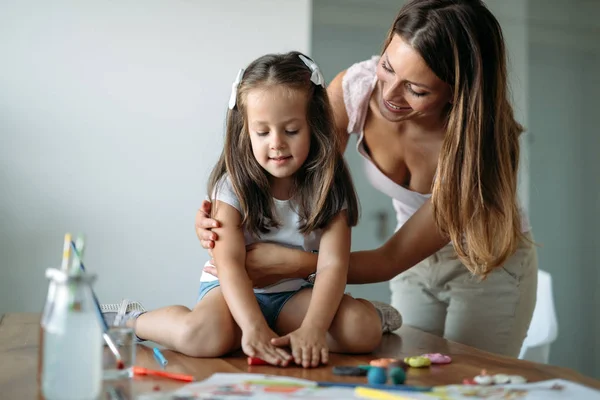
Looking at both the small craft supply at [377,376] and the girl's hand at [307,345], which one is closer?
the small craft supply at [377,376]

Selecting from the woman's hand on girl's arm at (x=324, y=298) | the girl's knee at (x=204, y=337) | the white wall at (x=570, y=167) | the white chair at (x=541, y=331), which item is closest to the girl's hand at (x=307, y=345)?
the woman's hand on girl's arm at (x=324, y=298)

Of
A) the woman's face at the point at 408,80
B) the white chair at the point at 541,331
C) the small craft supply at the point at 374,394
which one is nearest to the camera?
the small craft supply at the point at 374,394

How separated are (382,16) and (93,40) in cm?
147

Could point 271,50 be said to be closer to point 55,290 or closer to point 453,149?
point 453,149

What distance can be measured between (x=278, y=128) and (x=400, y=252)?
1.46ft

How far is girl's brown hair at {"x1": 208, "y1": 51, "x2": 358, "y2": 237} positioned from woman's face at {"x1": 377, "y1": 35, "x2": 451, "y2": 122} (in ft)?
0.45

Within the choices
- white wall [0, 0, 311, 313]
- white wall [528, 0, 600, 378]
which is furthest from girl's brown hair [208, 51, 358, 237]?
white wall [528, 0, 600, 378]

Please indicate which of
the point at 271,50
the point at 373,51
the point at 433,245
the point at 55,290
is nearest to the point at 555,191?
the point at 373,51

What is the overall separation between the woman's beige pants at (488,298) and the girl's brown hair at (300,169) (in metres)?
0.47

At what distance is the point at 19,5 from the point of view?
242 centimetres

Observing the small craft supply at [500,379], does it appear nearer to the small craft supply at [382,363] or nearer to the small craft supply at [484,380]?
the small craft supply at [484,380]

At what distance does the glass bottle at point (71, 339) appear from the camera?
0.85 meters

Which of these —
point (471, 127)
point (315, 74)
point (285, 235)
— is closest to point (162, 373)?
point (285, 235)

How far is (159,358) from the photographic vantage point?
133 centimetres
